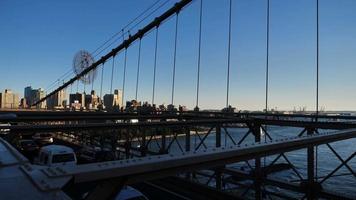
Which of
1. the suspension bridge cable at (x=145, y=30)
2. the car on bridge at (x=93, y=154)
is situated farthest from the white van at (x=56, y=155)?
the suspension bridge cable at (x=145, y=30)

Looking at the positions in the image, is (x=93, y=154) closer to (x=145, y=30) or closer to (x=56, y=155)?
(x=56, y=155)

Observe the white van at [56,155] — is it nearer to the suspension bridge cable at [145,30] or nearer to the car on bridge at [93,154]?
the car on bridge at [93,154]

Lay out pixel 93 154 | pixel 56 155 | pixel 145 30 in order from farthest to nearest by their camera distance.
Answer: pixel 145 30 → pixel 93 154 → pixel 56 155

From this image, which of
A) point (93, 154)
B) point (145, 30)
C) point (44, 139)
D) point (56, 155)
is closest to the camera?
point (56, 155)

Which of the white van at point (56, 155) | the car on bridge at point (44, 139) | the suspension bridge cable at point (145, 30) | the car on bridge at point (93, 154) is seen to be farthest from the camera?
the car on bridge at point (44, 139)

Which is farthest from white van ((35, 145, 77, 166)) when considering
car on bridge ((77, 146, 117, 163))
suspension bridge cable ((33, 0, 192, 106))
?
suspension bridge cable ((33, 0, 192, 106))

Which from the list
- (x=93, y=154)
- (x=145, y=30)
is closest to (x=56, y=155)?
(x=93, y=154)

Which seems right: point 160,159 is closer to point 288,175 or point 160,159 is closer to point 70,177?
point 70,177

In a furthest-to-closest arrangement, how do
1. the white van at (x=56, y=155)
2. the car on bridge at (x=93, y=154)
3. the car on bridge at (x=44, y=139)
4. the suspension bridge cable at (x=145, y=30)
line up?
1. the car on bridge at (x=44, y=139)
2. the suspension bridge cable at (x=145, y=30)
3. the car on bridge at (x=93, y=154)
4. the white van at (x=56, y=155)

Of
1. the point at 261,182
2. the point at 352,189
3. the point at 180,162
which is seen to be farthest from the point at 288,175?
the point at 180,162

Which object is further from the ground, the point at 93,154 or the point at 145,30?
the point at 145,30

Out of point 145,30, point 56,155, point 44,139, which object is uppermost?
point 145,30

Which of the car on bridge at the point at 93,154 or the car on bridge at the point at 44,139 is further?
the car on bridge at the point at 44,139

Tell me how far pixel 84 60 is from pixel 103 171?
46.8 metres
